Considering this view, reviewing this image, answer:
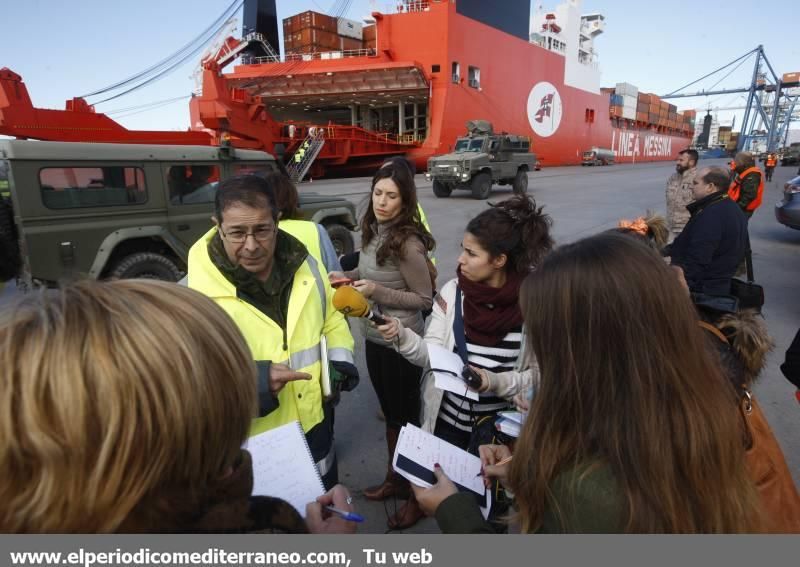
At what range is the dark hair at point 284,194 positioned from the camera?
9.42 ft

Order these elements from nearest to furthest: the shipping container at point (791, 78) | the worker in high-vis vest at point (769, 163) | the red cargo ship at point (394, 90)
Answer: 1. the red cargo ship at point (394, 90)
2. the worker in high-vis vest at point (769, 163)
3. the shipping container at point (791, 78)

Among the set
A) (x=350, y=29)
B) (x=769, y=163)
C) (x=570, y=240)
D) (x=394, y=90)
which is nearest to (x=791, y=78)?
(x=769, y=163)

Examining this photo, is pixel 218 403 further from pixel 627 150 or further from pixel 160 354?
pixel 627 150

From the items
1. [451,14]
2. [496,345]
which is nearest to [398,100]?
[451,14]

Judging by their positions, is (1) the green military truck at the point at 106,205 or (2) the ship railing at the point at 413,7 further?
(2) the ship railing at the point at 413,7

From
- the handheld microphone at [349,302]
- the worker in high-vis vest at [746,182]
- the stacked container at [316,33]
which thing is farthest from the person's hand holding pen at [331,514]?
the stacked container at [316,33]

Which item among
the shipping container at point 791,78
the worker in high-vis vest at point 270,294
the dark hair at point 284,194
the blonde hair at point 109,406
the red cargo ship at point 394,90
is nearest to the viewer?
the blonde hair at point 109,406

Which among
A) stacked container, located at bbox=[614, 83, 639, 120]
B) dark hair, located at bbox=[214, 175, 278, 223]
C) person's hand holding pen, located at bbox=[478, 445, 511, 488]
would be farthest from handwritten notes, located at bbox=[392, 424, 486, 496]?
stacked container, located at bbox=[614, 83, 639, 120]

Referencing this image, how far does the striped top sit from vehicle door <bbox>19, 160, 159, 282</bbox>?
4.06 metres

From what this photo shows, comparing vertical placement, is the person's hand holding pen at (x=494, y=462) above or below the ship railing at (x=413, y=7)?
below

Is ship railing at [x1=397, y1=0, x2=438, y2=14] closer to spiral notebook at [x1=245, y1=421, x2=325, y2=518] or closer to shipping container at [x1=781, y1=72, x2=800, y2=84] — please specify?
spiral notebook at [x1=245, y1=421, x2=325, y2=518]

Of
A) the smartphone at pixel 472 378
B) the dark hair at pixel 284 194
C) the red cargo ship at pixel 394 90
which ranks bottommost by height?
the smartphone at pixel 472 378

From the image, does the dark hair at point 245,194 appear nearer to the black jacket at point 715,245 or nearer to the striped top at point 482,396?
the striped top at point 482,396
